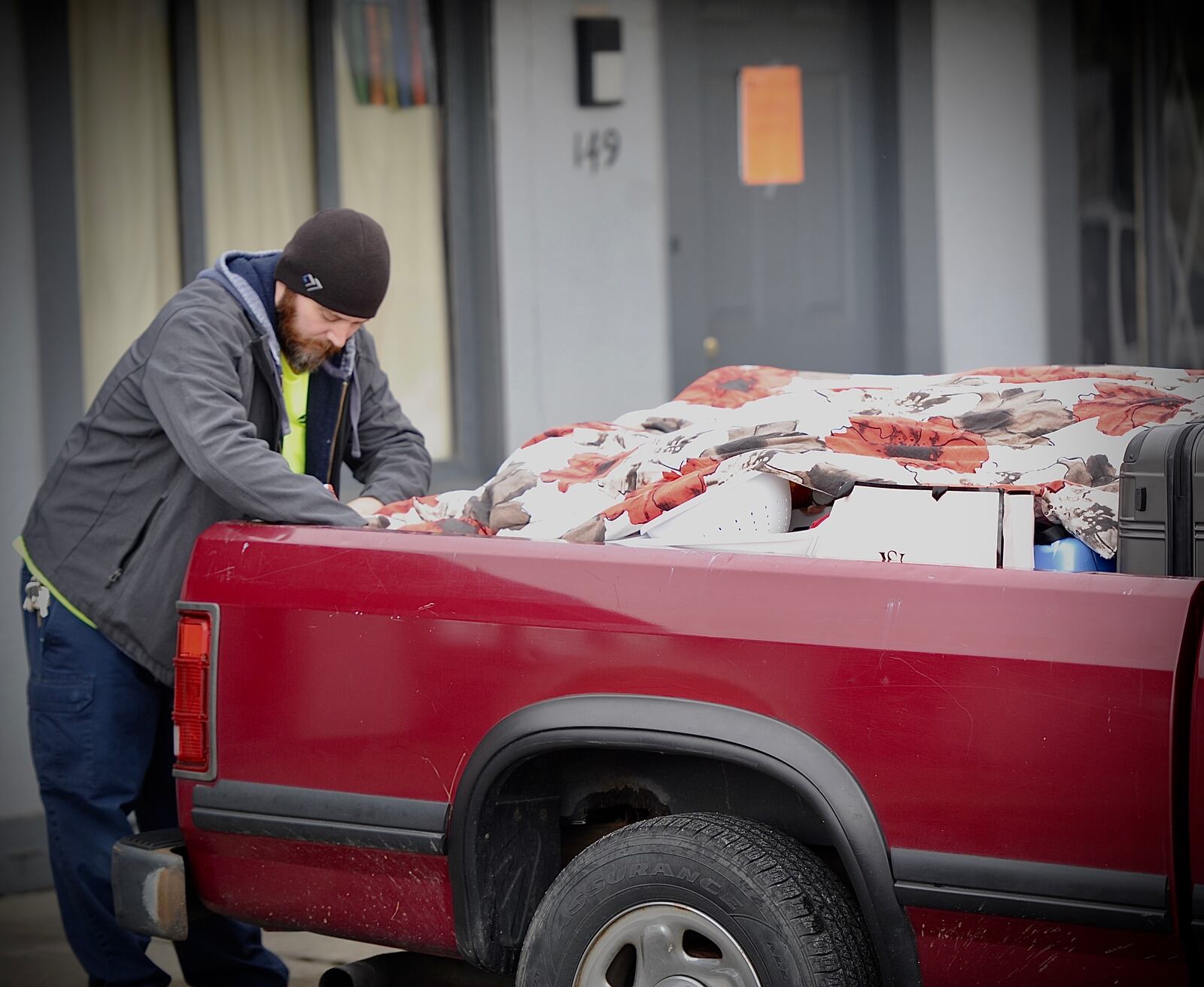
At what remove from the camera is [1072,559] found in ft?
8.84

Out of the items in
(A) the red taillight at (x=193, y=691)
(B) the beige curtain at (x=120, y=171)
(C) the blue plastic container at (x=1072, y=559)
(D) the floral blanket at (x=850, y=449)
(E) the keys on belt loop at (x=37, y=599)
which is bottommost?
(A) the red taillight at (x=193, y=691)

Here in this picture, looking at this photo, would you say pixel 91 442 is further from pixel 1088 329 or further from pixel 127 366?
pixel 1088 329

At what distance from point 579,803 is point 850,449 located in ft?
3.05

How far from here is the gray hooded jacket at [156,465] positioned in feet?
11.1

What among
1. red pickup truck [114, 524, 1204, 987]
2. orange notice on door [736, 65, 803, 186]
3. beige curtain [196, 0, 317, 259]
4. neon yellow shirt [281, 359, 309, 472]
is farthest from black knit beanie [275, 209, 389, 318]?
orange notice on door [736, 65, 803, 186]

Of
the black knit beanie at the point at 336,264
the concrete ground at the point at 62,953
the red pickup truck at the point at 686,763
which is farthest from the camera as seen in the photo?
the concrete ground at the point at 62,953

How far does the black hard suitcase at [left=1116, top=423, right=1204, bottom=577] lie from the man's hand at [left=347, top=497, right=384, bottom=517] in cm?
195

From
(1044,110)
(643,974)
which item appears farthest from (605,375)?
(643,974)

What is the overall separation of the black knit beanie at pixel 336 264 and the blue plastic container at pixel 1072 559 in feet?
5.79

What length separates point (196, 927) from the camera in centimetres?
382

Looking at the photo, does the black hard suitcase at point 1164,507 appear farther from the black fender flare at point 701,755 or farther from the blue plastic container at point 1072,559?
the black fender flare at point 701,755

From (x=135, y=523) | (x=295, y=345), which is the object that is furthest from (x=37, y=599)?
(x=295, y=345)

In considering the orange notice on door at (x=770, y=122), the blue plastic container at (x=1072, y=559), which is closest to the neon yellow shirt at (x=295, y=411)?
the blue plastic container at (x=1072, y=559)

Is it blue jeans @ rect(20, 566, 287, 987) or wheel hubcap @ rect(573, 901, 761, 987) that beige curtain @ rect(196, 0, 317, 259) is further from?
wheel hubcap @ rect(573, 901, 761, 987)
